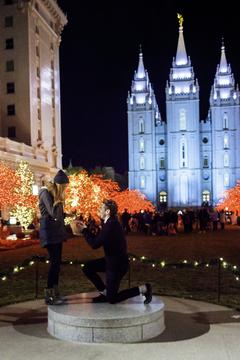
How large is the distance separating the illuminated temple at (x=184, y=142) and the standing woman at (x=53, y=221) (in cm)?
9814

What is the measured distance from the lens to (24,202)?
119ft

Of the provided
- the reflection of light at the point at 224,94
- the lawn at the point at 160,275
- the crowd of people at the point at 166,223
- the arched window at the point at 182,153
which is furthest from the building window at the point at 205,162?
the lawn at the point at 160,275

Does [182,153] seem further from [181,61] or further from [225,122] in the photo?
[181,61]

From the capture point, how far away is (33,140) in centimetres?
5703

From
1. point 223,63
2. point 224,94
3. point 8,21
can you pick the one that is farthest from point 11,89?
point 223,63

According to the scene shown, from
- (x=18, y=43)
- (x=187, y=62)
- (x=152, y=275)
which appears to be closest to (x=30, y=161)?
(x=18, y=43)

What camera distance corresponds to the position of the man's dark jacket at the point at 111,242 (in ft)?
26.6

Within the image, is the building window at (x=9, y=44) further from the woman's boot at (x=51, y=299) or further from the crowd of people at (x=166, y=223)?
the woman's boot at (x=51, y=299)

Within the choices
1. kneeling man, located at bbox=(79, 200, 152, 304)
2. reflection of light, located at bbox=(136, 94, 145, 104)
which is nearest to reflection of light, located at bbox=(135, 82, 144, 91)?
reflection of light, located at bbox=(136, 94, 145, 104)

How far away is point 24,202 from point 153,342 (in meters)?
29.5

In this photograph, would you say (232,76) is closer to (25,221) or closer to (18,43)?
(18,43)

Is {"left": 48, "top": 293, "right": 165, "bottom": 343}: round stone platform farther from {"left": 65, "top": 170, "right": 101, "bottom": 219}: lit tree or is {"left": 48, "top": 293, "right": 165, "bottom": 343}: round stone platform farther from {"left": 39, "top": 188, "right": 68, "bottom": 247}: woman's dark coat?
{"left": 65, "top": 170, "right": 101, "bottom": 219}: lit tree

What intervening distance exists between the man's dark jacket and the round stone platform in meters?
0.77

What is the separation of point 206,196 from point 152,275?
93616mm
